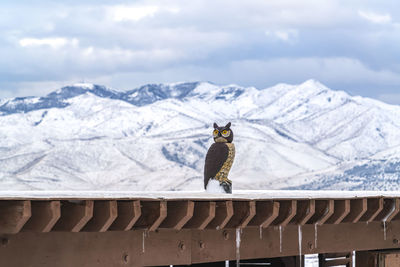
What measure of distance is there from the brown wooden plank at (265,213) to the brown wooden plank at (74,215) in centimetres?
400

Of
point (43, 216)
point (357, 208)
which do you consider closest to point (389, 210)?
point (357, 208)

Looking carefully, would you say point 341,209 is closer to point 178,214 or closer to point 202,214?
point 202,214

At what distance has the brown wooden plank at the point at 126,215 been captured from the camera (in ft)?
45.2

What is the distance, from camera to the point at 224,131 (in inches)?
971

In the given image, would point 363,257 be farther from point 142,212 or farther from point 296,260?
point 142,212

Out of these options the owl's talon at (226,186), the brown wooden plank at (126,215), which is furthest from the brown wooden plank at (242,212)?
Answer: the owl's talon at (226,186)

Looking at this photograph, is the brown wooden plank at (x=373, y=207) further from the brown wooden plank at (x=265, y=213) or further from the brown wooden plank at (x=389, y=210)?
Result: the brown wooden plank at (x=265, y=213)

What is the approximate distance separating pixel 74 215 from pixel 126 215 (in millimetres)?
1025

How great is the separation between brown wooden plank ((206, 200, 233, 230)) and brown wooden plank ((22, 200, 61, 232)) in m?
3.54

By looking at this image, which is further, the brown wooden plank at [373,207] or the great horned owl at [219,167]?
the great horned owl at [219,167]

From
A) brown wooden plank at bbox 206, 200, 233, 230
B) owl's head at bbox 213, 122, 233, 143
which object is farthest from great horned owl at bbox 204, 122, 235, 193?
brown wooden plank at bbox 206, 200, 233, 230

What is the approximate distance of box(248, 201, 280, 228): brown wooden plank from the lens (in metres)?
16.1

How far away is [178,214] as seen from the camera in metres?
14.7

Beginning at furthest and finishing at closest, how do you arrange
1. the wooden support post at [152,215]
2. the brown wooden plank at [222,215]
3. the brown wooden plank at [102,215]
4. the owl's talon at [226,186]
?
1. the owl's talon at [226,186]
2. the brown wooden plank at [222,215]
3. the wooden support post at [152,215]
4. the brown wooden plank at [102,215]
